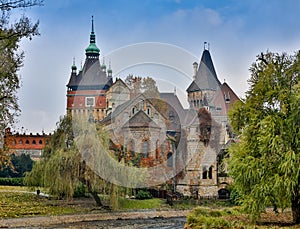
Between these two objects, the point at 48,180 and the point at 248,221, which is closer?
the point at 248,221

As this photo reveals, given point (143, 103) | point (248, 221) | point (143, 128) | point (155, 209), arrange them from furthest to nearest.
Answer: point (143, 103)
point (143, 128)
point (155, 209)
point (248, 221)

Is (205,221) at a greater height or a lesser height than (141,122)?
lesser

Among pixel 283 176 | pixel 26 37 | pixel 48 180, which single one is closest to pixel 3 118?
pixel 26 37

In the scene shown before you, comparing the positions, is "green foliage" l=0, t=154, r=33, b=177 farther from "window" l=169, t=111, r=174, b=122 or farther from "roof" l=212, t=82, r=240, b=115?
"roof" l=212, t=82, r=240, b=115

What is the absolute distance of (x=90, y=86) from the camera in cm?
7269

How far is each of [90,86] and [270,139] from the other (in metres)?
58.5

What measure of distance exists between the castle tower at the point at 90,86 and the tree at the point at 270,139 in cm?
5191

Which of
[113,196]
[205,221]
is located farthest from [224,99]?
[205,221]

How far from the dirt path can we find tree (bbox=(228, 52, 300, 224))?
10.4m

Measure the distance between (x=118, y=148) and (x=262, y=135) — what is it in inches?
890

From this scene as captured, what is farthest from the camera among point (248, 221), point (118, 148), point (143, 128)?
point (143, 128)

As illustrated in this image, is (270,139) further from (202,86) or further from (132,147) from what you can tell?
(202,86)

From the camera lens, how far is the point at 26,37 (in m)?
18.2

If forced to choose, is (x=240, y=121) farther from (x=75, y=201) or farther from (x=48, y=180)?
(x=75, y=201)
